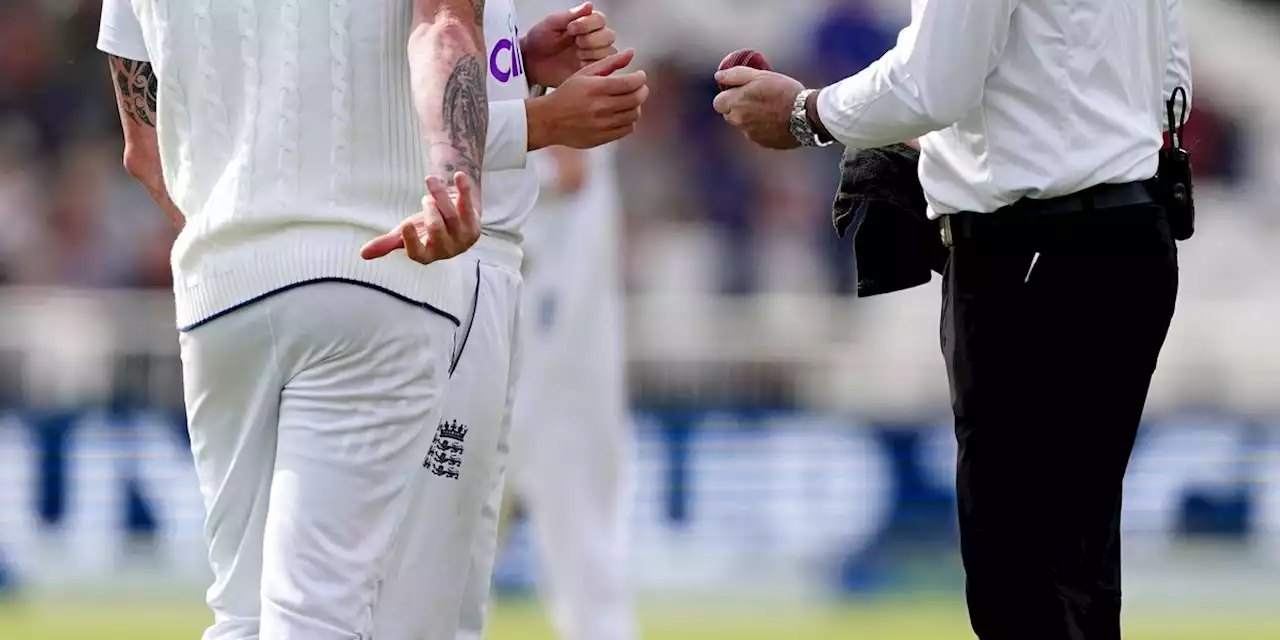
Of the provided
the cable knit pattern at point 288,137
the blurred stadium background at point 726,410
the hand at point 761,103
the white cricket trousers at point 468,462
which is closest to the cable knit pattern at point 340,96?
the cable knit pattern at point 288,137

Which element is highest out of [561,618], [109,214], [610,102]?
[610,102]

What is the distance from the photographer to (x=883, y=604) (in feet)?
27.9

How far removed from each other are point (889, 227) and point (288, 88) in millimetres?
1565

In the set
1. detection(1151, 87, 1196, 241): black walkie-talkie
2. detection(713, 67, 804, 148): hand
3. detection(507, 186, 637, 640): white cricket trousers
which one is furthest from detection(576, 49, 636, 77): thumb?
detection(507, 186, 637, 640): white cricket trousers

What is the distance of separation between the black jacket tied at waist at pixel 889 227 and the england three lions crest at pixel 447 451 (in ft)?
3.20

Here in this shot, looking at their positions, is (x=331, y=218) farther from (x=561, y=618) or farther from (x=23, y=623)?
(x=23, y=623)

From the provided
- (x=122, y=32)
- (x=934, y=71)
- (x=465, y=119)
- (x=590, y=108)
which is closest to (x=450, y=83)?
(x=465, y=119)

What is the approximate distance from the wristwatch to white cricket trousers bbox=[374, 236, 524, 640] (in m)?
0.68

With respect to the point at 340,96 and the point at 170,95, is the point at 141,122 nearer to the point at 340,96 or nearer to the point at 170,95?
the point at 170,95

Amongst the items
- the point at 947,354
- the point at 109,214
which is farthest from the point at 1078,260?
the point at 109,214

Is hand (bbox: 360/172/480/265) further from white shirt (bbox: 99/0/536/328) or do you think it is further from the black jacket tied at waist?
the black jacket tied at waist

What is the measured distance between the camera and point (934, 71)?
11.4ft

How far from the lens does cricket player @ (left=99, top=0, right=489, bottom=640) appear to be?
2883mm

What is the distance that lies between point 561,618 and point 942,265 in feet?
8.16
